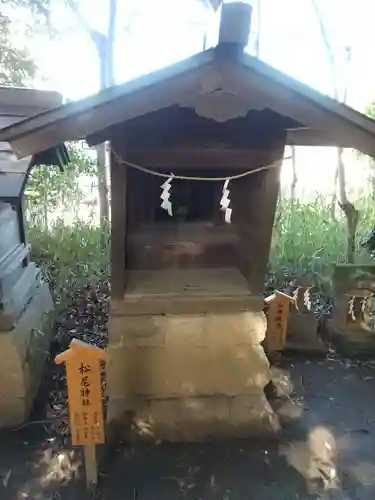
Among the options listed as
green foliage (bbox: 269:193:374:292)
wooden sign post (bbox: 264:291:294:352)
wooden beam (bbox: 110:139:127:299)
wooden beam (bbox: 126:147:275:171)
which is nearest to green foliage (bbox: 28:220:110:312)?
green foliage (bbox: 269:193:374:292)

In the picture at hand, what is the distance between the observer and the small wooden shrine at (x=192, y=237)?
2.24 meters

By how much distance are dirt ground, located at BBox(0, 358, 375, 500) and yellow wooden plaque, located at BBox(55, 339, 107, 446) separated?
1.26 ft

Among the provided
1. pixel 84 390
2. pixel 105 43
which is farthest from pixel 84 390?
pixel 105 43

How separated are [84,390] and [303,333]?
2598 millimetres

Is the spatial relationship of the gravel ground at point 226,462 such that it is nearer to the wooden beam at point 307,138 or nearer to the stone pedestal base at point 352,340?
the stone pedestal base at point 352,340

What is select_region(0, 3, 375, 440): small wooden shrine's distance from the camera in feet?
7.35

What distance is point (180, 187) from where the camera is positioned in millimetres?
3045

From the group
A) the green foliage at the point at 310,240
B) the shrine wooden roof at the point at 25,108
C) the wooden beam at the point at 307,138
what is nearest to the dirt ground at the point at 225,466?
the wooden beam at the point at 307,138

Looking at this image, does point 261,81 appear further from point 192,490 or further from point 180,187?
point 192,490

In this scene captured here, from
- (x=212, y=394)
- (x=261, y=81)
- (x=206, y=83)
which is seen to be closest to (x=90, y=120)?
(x=206, y=83)

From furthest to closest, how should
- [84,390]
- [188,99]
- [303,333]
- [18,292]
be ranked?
[303,333], [18,292], [84,390], [188,99]

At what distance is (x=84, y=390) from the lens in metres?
2.47

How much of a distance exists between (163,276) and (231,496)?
1.34 meters

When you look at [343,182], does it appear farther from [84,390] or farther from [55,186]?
[84,390]
